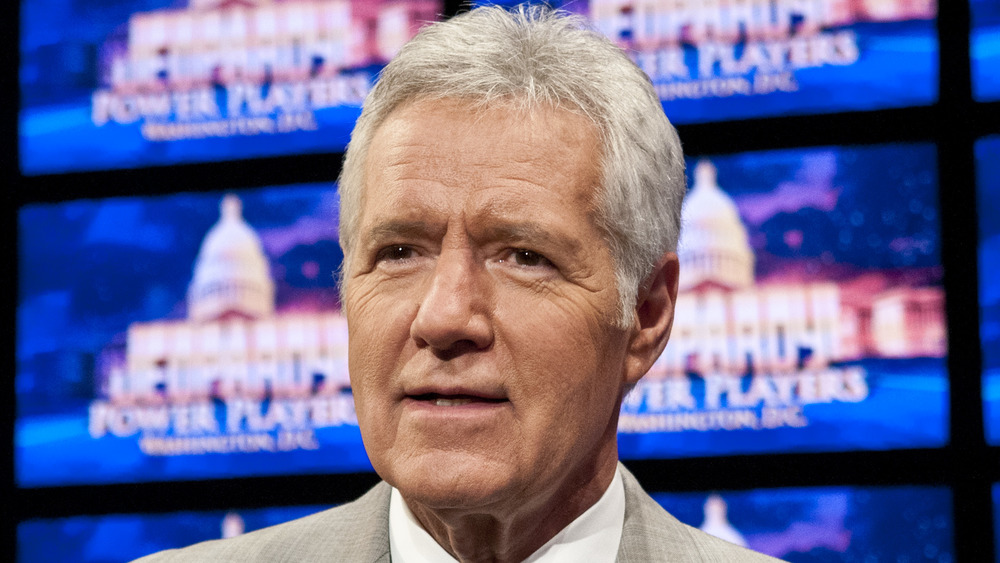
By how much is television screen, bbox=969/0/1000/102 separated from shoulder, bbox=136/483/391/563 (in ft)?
7.08

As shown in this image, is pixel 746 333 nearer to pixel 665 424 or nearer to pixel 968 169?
pixel 665 424

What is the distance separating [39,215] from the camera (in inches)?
125

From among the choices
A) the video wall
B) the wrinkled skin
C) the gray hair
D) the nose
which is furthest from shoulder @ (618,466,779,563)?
the video wall

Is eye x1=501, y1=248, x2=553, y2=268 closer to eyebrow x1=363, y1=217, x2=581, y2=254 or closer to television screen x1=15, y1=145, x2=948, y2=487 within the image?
eyebrow x1=363, y1=217, x2=581, y2=254

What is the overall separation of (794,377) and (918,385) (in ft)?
1.08

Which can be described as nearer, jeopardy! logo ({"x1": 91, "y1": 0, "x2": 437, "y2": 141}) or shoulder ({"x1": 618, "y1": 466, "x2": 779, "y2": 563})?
shoulder ({"x1": 618, "y1": 466, "x2": 779, "y2": 563})

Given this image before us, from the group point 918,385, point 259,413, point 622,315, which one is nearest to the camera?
point 622,315

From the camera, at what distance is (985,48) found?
272 cm

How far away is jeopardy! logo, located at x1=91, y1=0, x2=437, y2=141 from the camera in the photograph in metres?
3.01

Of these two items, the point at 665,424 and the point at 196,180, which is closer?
the point at 665,424

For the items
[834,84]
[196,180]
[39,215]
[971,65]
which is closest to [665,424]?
[834,84]

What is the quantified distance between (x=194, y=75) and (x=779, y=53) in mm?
1804

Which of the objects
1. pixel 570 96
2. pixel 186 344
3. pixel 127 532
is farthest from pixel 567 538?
pixel 127 532

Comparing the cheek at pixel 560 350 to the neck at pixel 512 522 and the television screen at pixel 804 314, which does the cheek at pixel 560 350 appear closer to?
the neck at pixel 512 522
